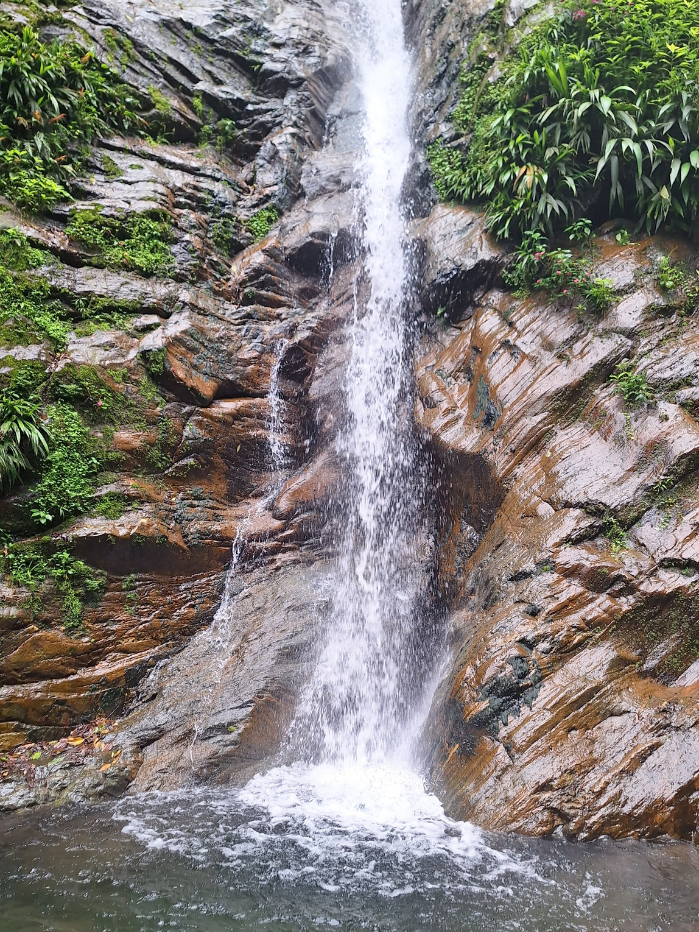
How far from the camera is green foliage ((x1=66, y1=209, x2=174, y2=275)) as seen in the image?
8727mm

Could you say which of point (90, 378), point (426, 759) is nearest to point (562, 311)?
point (426, 759)

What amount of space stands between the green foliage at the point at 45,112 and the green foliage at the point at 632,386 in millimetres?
8877

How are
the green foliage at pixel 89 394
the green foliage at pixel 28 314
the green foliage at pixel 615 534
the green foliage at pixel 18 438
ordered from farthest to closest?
the green foliage at pixel 89 394, the green foliage at pixel 28 314, the green foliage at pixel 18 438, the green foliage at pixel 615 534

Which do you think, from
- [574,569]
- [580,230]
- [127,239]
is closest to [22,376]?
[127,239]

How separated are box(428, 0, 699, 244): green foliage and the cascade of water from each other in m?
2.65

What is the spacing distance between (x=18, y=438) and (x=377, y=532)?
5.15 meters

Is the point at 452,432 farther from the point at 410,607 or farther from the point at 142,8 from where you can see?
the point at 142,8

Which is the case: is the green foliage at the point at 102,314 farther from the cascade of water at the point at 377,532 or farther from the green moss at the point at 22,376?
the cascade of water at the point at 377,532

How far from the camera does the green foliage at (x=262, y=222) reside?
11.2m

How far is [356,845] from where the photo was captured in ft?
15.2

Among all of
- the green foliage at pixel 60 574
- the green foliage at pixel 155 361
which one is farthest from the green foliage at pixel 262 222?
the green foliage at pixel 60 574

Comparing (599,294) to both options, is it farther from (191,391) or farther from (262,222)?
(262,222)

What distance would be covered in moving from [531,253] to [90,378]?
6726mm

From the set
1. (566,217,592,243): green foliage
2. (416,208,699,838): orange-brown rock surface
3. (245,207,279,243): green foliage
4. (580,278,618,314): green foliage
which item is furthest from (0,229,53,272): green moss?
(580,278,618,314): green foliage
